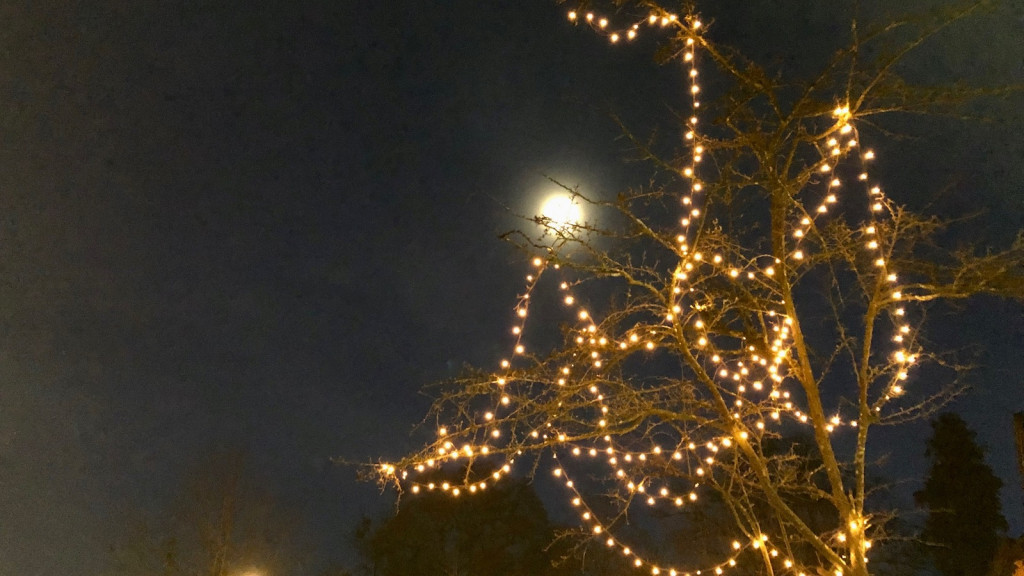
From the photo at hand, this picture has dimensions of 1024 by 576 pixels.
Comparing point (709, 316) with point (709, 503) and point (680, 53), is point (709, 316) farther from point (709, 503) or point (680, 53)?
point (709, 503)

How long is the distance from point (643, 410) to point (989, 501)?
16.9 meters

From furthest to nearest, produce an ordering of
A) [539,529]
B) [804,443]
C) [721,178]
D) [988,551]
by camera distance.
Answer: [539,529] < [988,551] < [804,443] < [721,178]

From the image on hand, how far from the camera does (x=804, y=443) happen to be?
38.7 ft

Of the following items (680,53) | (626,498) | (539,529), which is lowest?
(626,498)

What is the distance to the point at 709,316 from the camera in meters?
4.22

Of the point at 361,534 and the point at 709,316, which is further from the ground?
the point at 361,534

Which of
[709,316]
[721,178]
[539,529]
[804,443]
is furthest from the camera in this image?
[539,529]

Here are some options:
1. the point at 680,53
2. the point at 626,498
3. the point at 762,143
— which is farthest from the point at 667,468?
the point at 680,53

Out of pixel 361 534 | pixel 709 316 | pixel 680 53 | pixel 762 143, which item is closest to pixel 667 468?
pixel 709 316

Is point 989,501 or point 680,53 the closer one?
point 680,53

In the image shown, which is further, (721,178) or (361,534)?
(361,534)

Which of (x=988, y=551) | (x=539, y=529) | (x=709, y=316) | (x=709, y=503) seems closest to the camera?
(x=709, y=316)

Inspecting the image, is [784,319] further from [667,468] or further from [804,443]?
[804,443]

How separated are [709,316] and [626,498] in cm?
132
